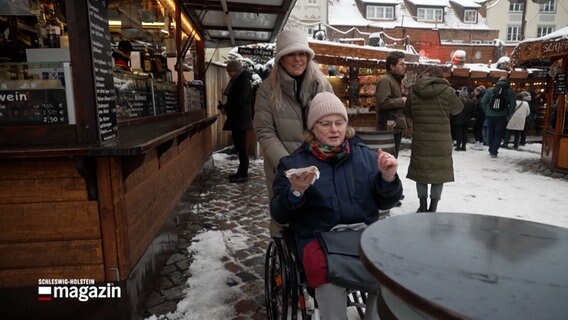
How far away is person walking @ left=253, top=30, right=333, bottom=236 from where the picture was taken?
2771mm

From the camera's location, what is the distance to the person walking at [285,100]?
2.77 meters

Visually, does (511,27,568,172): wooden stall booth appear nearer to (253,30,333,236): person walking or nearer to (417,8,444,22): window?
(253,30,333,236): person walking

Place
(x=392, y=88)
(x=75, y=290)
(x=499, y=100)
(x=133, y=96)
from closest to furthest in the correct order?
(x=75, y=290)
(x=133, y=96)
(x=392, y=88)
(x=499, y=100)

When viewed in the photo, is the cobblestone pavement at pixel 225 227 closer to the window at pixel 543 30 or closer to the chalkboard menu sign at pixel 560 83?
the chalkboard menu sign at pixel 560 83

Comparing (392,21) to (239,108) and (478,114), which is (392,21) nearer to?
(478,114)

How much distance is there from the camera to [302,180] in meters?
1.84

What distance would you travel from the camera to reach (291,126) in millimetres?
2840

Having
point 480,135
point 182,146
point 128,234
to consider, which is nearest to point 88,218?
point 128,234

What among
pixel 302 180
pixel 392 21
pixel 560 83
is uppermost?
pixel 392 21

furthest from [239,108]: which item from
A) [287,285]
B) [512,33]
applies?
[512,33]

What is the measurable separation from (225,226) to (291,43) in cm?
282

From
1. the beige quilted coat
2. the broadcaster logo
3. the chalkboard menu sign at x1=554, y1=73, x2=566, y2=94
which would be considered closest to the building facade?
the chalkboard menu sign at x1=554, y1=73, x2=566, y2=94

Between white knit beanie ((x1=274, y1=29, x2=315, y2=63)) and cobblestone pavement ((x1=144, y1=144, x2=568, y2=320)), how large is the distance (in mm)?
1933

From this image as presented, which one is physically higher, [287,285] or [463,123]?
[463,123]
